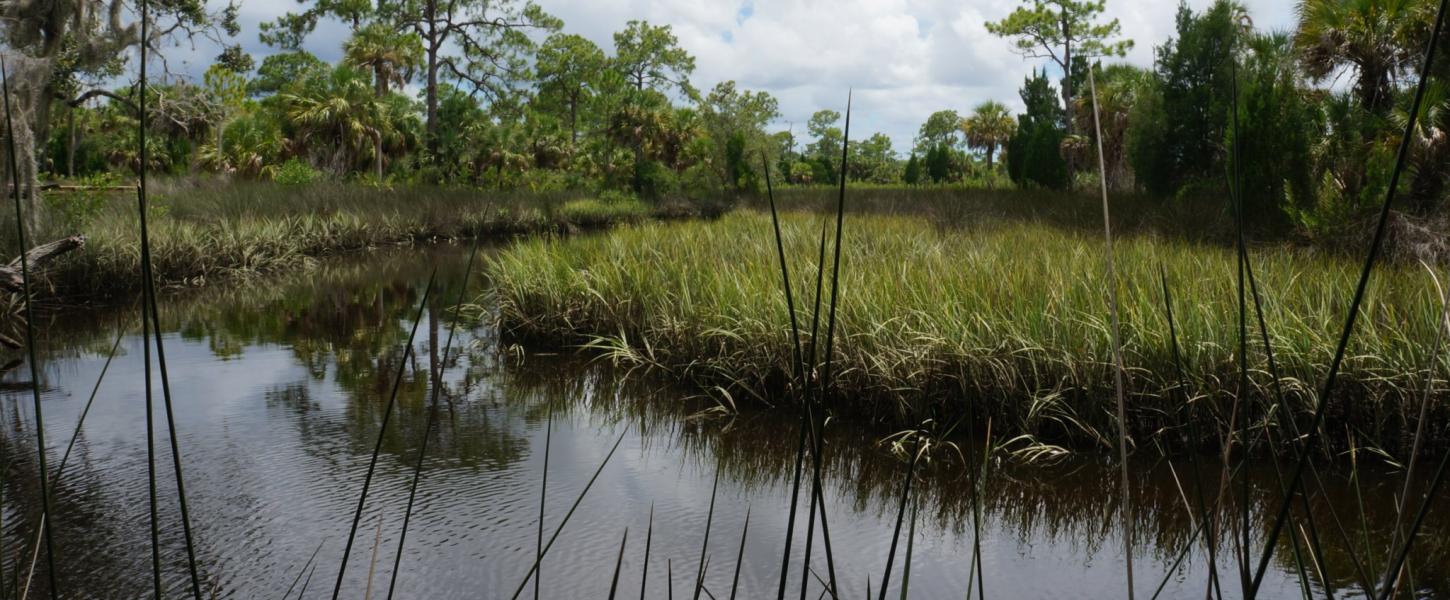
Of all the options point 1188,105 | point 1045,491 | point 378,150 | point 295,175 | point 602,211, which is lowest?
point 1045,491

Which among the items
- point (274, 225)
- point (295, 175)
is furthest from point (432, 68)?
point (274, 225)

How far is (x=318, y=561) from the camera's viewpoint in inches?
148

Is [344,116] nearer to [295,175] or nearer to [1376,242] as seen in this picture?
[295,175]

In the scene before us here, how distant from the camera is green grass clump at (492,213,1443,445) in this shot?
4.94 meters

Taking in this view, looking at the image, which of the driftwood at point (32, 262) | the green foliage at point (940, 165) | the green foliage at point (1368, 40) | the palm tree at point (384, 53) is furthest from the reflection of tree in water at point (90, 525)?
the green foliage at point (940, 165)

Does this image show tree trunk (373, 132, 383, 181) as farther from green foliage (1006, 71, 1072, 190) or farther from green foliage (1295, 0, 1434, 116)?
green foliage (1295, 0, 1434, 116)

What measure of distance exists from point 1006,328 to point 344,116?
26.5 m

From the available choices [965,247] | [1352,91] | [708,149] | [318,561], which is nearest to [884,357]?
[318,561]

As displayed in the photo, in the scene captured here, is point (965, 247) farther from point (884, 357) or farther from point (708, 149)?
point (708, 149)

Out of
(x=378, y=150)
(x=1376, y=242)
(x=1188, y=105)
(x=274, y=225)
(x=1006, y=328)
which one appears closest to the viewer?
(x=1376, y=242)

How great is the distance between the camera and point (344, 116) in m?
27.7

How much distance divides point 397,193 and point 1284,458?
20.4 m

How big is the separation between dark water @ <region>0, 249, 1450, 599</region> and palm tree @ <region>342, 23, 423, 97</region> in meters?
27.8

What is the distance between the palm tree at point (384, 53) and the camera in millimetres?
32406
